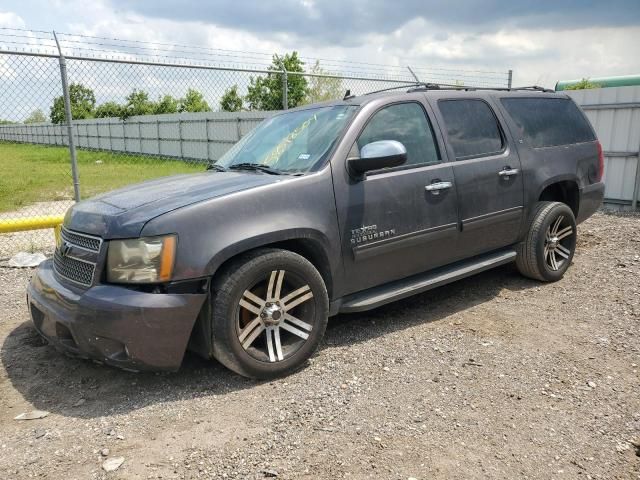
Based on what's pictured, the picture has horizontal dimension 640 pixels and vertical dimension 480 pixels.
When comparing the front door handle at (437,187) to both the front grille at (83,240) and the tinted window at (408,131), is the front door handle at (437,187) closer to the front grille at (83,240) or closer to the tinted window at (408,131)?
the tinted window at (408,131)

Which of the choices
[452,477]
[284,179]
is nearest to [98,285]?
[284,179]

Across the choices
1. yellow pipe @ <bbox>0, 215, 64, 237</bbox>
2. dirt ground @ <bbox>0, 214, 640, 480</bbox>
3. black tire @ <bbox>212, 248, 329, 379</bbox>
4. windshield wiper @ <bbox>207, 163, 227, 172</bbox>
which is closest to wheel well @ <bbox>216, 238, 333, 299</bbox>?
black tire @ <bbox>212, 248, 329, 379</bbox>

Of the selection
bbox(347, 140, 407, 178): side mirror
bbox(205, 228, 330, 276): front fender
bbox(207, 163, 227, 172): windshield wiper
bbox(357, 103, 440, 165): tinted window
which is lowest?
bbox(205, 228, 330, 276): front fender

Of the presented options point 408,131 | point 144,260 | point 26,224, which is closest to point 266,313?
point 144,260

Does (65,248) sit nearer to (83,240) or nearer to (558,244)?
(83,240)

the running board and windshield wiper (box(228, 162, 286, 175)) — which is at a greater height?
windshield wiper (box(228, 162, 286, 175))

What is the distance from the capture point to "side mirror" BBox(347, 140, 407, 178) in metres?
3.68

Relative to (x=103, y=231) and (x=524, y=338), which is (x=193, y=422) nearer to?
(x=103, y=231)

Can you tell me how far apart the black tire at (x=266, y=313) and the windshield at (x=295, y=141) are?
30.5 inches

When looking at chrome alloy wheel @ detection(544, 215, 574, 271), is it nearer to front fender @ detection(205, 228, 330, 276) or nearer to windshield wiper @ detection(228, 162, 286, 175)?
front fender @ detection(205, 228, 330, 276)

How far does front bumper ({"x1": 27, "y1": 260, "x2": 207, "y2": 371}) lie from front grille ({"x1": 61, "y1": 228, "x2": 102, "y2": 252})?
26 centimetres

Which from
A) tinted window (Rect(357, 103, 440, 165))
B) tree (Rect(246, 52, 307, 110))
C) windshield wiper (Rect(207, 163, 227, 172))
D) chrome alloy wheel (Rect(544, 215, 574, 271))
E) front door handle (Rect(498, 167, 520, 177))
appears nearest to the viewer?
tinted window (Rect(357, 103, 440, 165))

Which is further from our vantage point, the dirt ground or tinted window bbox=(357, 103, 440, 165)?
tinted window bbox=(357, 103, 440, 165)

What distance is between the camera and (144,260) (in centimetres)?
306
